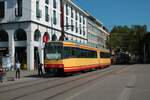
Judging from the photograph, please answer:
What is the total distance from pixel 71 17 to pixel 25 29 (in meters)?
21.3

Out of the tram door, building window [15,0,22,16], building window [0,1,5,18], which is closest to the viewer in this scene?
building window [15,0,22,16]

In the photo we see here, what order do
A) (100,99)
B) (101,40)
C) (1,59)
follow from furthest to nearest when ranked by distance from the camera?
(101,40)
(1,59)
(100,99)

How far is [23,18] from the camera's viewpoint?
47750 mm

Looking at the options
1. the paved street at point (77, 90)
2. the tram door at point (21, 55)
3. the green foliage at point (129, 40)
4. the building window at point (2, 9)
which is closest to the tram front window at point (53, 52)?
the paved street at point (77, 90)

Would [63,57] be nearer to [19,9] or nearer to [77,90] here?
[77,90]

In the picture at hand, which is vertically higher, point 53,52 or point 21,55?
point 21,55

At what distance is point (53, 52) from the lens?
30.8 meters

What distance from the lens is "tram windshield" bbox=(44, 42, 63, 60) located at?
99.9 feet

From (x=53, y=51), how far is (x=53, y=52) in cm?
9

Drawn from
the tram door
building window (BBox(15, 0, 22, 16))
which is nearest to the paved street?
the tram door

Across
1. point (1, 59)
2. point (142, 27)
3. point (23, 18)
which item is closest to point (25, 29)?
point (23, 18)

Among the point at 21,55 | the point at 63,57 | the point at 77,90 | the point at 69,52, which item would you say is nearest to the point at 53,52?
the point at 63,57

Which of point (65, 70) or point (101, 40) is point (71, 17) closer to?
point (65, 70)

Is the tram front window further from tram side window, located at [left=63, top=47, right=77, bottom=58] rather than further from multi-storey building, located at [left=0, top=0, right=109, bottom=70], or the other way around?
multi-storey building, located at [left=0, top=0, right=109, bottom=70]
